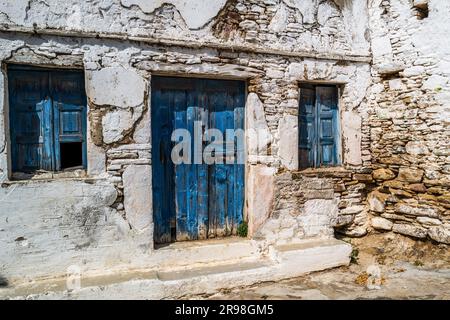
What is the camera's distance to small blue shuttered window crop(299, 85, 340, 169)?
4770mm

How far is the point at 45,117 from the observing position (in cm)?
373

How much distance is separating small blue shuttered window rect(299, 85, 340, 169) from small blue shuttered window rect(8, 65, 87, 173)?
8.43 feet

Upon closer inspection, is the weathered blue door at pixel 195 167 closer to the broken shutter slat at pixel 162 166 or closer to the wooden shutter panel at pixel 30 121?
the broken shutter slat at pixel 162 166

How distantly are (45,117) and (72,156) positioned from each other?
18.1 inches

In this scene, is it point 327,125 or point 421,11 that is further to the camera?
point 327,125

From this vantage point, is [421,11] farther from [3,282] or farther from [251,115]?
[3,282]

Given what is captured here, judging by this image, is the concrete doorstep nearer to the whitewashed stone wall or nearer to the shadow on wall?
the shadow on wall

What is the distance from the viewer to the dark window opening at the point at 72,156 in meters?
3.87

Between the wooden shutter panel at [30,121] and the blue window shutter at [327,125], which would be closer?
the wooden shutter panel at [30,121]

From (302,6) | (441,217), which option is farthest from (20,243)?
(441,217)

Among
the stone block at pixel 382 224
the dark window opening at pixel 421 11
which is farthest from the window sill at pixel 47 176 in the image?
the dark window opening at pixel 421 11

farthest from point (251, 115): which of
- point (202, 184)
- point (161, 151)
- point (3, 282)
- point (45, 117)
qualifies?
point (3, 282)

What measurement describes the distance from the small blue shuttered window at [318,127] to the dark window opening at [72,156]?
2561 mm

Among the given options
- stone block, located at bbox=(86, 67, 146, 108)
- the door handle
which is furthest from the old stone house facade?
the door handle
